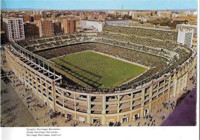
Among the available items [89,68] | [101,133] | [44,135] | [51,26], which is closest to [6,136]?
[44,135]

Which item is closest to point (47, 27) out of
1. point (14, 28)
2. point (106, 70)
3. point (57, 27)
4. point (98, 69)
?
point (57, 27)

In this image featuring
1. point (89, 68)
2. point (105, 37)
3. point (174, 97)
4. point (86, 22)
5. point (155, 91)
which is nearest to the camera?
point (155, 91)

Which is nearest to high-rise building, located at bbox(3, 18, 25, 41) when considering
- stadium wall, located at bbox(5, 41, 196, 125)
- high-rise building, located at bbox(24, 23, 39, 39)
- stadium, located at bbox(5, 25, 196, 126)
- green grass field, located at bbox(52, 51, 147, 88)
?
high-rise building, located at bbox(24, 23, 39, 39)

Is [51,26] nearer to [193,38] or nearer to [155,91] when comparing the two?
[193,38]

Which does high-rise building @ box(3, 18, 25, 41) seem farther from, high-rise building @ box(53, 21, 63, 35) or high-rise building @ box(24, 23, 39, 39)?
high-rise building @ box(53, 21, 63, 35)

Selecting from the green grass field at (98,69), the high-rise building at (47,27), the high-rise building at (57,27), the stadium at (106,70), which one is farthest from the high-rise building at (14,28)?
the green grass field at (98,69)

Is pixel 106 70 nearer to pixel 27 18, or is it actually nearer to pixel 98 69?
pixel 98 69

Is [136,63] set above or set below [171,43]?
below
